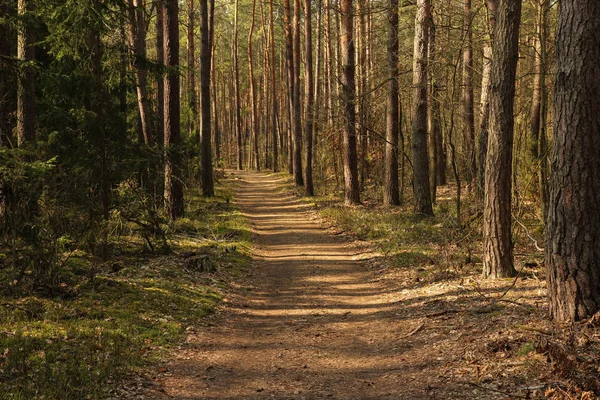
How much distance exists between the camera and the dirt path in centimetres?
590

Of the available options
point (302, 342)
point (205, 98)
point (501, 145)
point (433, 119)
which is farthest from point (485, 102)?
point (205, 98)

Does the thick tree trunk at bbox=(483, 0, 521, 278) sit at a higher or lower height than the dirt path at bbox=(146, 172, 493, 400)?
higher

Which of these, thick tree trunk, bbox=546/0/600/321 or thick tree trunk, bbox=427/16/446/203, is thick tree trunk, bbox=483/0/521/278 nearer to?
thick tree trunk, bbox=546/0/600/321

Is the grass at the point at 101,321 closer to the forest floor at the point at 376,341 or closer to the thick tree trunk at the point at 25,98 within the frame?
the forest floor at the point at 376,341

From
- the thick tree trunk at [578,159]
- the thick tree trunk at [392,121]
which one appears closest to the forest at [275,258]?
the thick tree trunk at [578,159]

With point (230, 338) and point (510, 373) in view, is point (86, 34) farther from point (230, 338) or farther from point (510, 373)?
point (510, 373)

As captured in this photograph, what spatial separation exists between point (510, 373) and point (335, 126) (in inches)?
661

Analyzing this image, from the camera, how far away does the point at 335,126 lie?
2162cm

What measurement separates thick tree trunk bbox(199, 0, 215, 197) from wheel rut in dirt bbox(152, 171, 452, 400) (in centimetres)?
967

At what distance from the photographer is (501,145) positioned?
8.50 meters

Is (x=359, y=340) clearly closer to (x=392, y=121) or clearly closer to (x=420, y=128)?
(x=420, y=128)

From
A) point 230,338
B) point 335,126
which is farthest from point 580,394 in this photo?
point 335,126

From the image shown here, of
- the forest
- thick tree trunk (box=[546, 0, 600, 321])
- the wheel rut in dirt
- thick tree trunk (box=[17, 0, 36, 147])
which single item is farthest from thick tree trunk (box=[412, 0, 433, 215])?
thick tree trunk (box=[17, 0, 36, 147])

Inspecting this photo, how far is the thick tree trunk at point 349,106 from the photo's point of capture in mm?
18359
